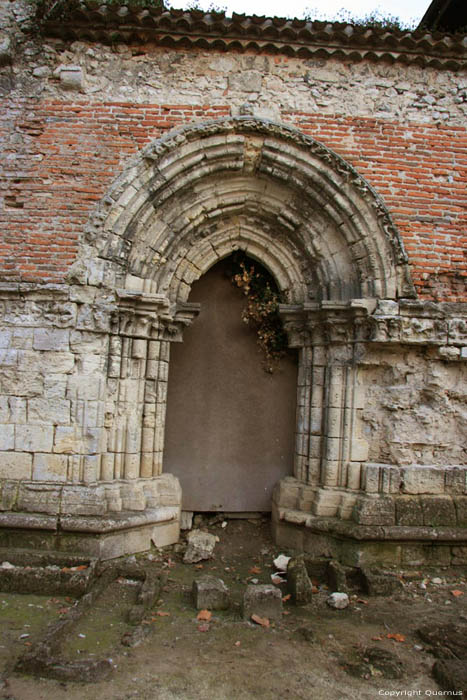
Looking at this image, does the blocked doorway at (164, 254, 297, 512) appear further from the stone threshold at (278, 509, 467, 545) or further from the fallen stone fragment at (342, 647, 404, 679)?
the fallen stone fragment at (342, 647, 404, 679)

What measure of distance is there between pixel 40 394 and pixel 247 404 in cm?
255

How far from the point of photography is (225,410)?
22.0 feet

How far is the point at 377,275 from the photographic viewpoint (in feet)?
18.5

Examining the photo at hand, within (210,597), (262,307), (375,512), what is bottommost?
(210,597)

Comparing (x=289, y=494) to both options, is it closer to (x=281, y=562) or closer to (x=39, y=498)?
(x=281, y=562)

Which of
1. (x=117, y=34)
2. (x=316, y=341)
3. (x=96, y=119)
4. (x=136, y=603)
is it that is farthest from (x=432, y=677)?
(x=117, y=34)

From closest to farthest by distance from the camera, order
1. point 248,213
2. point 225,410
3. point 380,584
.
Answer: point 380,584
point 248,213
point 225,410

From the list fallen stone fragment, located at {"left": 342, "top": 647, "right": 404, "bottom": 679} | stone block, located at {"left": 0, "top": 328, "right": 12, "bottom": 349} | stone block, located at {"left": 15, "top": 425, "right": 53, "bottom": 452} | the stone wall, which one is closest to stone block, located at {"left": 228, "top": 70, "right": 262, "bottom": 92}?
the stone wall

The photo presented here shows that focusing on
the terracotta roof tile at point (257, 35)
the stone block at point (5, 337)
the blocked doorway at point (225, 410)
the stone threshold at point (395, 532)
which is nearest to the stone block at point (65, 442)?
the stone block at point (5, 337)

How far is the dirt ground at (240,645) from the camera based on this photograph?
11.2ft

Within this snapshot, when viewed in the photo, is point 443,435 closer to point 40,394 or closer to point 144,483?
point 144,483

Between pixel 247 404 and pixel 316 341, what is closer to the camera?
pixel 316 341

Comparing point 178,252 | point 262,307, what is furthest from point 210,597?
point 178,252

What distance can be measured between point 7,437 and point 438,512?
455 centimetres
